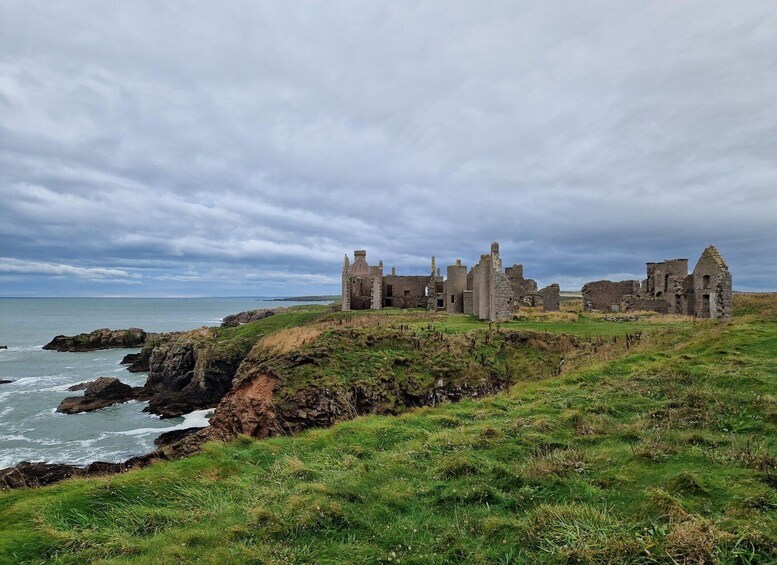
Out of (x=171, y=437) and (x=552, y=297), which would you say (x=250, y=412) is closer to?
(x=171, y=437)

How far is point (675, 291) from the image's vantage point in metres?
38.6

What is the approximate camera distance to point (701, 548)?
4.44 metres

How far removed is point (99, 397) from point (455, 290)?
3711 cm

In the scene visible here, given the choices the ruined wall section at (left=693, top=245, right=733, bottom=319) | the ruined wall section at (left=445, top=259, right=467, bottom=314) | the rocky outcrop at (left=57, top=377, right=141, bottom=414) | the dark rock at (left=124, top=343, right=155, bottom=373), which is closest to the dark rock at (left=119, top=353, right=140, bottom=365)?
the dark rock at (left=124, top=343, right=155, bottom=373)

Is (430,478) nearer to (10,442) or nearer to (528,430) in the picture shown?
(528,430)

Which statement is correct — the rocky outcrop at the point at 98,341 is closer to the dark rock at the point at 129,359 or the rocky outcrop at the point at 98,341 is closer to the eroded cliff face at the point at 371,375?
the dark rock at the point at 129,359

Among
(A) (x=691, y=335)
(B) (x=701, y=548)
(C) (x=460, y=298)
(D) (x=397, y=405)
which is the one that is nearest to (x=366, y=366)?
(D) (x=397, y=405)

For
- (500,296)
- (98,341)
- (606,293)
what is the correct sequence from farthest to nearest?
(98,341)
(606,293)
(500,296)

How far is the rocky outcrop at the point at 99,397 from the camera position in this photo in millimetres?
37531

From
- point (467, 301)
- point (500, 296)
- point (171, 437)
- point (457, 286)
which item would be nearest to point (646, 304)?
point (467, 301)

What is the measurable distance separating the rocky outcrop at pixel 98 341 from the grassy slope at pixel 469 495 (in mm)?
85709

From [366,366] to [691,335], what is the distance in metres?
15.5

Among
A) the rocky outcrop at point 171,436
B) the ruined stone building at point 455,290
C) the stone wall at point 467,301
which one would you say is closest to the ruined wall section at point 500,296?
the ruined stone building at point 455,290

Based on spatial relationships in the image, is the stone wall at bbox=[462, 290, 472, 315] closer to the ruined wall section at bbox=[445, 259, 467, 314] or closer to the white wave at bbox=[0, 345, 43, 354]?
the ruined wall section at bbox=[445, 259, 467, 314]
